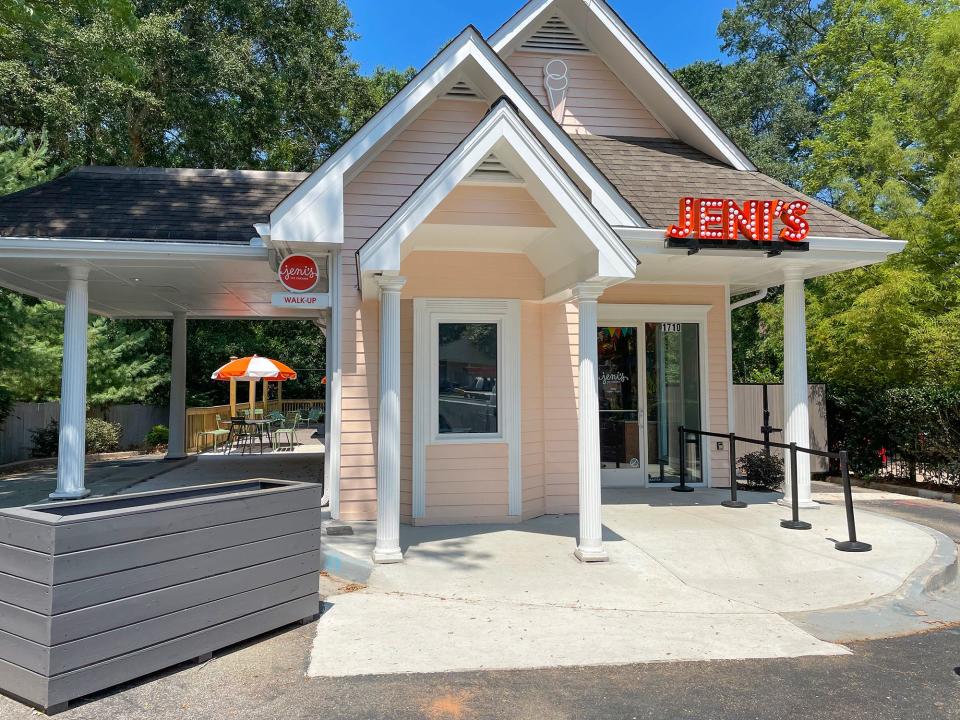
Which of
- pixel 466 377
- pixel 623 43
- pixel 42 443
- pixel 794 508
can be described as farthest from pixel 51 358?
pixel 794 508

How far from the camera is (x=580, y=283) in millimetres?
6316

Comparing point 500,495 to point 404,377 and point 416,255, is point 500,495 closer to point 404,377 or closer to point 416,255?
point 404,377

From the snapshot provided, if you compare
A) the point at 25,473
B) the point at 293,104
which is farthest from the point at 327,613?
the point at 293,104

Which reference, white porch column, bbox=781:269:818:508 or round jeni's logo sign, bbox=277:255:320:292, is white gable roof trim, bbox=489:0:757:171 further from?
round jeni's logo sign, bbox=277:255:320:292

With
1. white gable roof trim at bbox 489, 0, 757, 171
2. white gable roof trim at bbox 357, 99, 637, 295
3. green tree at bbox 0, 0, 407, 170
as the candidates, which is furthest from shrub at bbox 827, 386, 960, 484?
green tree at bbox 0, 0, 407, 170

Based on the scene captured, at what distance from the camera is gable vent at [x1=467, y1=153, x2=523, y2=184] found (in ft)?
20.0

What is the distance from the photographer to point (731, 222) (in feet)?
25.0

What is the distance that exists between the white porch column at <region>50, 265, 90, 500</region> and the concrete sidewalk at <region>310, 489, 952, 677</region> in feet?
12.4

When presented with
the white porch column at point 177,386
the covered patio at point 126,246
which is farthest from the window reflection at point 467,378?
the white porch column at point 177,386

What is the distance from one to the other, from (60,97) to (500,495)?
1672 cm

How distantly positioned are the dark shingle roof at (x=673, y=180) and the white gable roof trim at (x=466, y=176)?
91.5 inches

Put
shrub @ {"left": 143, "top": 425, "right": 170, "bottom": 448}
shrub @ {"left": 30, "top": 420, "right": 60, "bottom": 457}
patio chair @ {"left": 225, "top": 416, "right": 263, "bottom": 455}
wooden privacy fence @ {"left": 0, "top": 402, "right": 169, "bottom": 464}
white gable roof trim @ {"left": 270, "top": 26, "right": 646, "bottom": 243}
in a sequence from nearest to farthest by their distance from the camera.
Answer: white gable roof trim @ {"left": 270, "top": 26, "right": 646, "bottom": 243} < wooden privacy fence @ {"left": 0, "top": 402, "right": 169, "bottom": 464} < shrub @ {"left": 30, "top": 420, "right": 60, "bottom": 457} < patio chair @ {"left": 225, "top": 416, "right": 263, "bottom": 455} < shrub @ {"left": 143, "top": 425, "right": 170, "bottom": 448}

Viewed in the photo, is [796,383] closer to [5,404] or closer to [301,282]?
[301,282]

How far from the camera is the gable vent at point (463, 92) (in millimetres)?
7977
